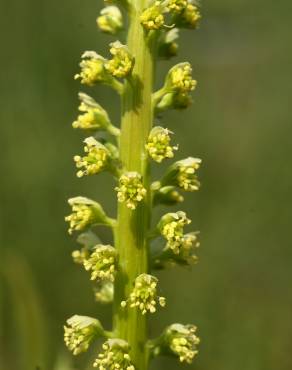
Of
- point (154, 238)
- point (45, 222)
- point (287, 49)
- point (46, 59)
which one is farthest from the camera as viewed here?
point (287, 49)

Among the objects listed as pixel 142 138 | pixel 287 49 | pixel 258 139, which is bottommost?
pixel 142 138

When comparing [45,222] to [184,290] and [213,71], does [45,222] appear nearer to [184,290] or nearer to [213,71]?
[184,290]

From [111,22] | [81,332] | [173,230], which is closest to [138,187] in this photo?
[173,230]

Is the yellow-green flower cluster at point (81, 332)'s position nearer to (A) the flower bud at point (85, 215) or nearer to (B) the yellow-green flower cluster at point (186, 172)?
(A) the flower bud at point (85, 215)

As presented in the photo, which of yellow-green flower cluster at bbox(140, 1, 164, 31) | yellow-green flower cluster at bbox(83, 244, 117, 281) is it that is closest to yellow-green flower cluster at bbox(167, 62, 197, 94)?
yellow-green flower cluster at bbox(140, 1, 164, 31)

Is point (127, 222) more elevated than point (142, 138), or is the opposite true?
point (142, 138)

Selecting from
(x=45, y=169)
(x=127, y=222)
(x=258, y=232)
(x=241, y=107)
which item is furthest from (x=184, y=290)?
(x=127, y=222)
